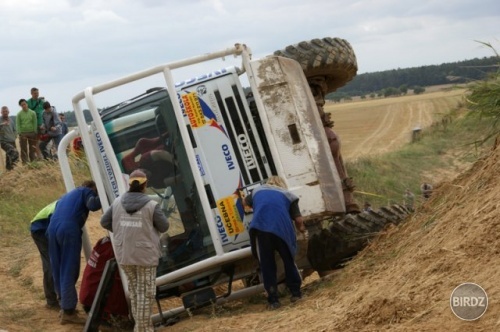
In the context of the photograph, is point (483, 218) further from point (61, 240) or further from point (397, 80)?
point (397, 80)

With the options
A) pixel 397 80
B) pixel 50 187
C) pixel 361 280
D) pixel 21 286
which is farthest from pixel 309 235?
pixel 397 80

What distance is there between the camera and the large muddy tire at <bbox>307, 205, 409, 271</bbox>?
9859 mm

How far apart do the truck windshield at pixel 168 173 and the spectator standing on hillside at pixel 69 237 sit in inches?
38.2

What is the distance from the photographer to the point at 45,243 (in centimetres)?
1133

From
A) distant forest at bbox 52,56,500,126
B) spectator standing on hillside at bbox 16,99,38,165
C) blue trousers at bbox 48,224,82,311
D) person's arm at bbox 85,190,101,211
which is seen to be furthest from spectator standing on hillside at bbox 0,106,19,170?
distant forest at bbox 52,56,500,126

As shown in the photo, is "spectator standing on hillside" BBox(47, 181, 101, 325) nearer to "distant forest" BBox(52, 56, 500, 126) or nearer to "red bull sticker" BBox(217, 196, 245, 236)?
"red bull sticker" BBox(217, 196, 245, 236)

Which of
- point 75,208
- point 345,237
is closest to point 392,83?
point 345,237

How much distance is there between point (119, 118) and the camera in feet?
31.1

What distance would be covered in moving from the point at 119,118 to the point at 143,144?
0.39 metres

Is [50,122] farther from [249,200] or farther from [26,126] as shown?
[249,200]

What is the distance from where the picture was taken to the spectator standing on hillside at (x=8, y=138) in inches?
811

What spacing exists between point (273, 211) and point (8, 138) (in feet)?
43.1

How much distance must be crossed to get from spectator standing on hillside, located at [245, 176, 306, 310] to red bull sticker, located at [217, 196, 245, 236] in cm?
21

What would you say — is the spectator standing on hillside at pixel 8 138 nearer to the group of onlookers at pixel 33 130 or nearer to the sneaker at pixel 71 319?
the group of onlookers at pixel 33 130
